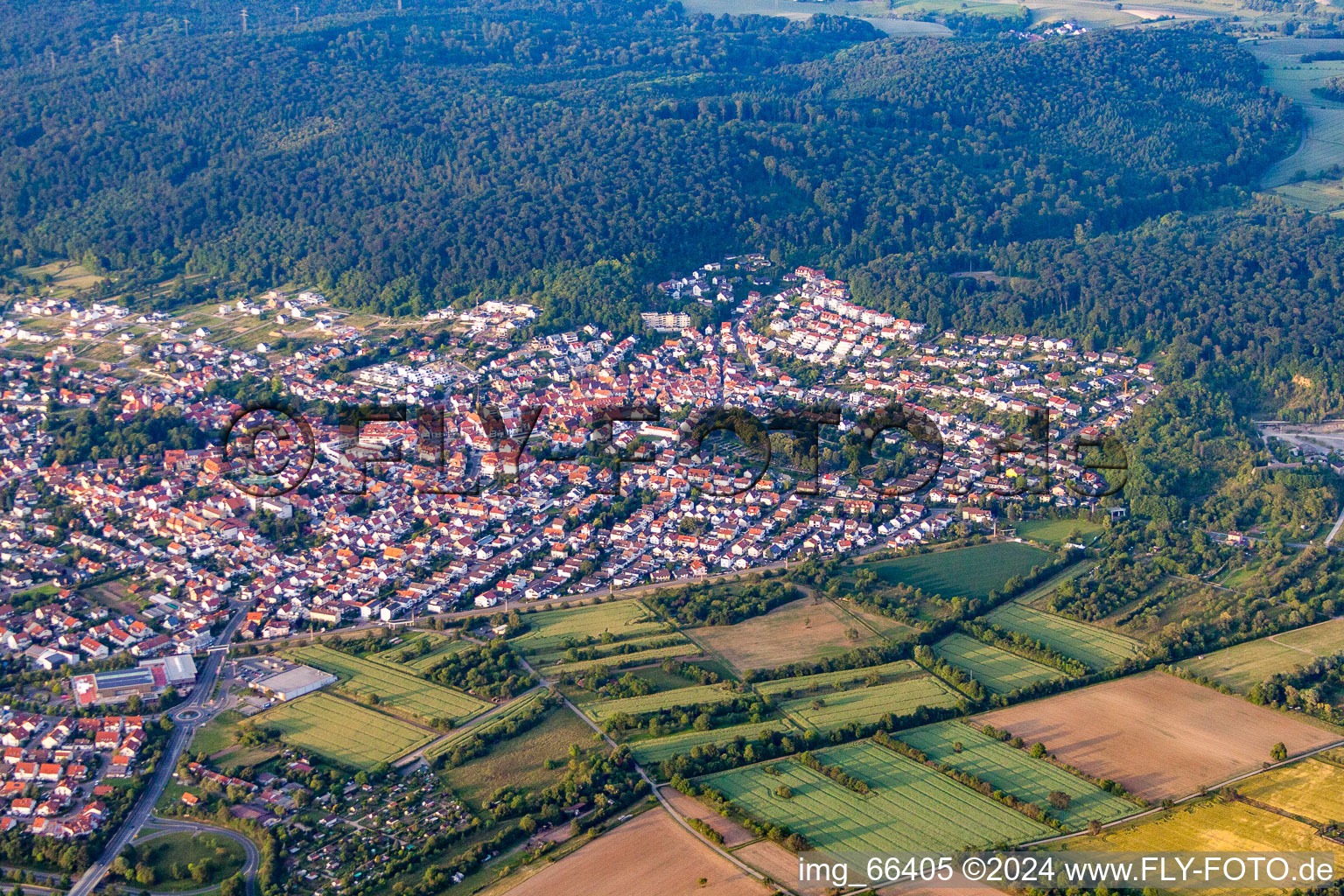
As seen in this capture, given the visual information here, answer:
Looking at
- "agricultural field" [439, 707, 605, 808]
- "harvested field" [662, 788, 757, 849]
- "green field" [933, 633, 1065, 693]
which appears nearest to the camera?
"harvested field" [662, 788, 757, 849]

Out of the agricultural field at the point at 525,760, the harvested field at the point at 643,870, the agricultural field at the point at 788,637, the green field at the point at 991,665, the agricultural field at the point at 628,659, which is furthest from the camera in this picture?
the agricultural field at the point at 788,637

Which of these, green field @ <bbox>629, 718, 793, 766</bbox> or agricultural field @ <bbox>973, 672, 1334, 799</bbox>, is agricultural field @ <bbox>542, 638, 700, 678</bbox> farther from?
agricultural field @ <bbox>973, 672, 1334, 799</bbox>

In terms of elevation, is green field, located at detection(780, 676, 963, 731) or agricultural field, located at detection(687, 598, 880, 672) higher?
agricultural field, located at detection(687, 598, 880, 672)

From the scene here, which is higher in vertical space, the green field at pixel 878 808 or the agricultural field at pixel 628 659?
the agricultural field at pixel 628 659

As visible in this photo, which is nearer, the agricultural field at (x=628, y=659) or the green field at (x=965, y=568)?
the agricultural field at (x=628, y=659)

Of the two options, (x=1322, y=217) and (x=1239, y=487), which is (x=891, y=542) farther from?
(x=1322, y=217)

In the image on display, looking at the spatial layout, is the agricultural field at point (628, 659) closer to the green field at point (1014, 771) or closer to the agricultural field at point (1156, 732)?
the green field at point (1014, 771)

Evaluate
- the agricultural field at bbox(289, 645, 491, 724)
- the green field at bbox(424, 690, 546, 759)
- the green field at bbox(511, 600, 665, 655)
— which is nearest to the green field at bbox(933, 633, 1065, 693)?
the green field at bbox(511, 600, 665, 655)

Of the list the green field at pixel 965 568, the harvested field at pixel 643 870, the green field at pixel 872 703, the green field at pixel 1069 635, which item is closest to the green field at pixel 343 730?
the harvested field at pixel 643 870
